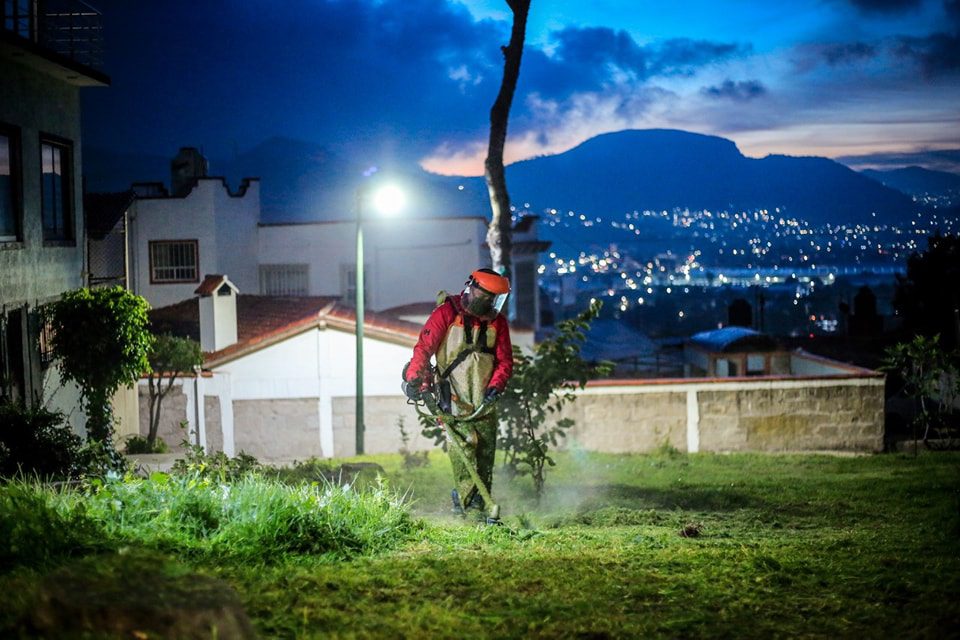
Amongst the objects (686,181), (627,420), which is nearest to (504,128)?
(627,420)

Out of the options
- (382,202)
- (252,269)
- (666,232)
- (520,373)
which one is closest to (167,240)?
(252,269)

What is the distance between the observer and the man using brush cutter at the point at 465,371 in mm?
8781

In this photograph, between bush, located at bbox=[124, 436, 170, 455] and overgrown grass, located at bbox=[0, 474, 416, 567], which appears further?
bush, located at bbox=[124, 436, 170, 455]

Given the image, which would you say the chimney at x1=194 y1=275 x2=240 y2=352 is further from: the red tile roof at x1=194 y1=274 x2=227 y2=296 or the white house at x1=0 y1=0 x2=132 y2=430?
the white house at x1=0 y1=0 x2=132 y2=430

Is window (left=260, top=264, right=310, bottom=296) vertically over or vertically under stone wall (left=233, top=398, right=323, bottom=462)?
over

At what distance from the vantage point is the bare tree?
1670 centimetres

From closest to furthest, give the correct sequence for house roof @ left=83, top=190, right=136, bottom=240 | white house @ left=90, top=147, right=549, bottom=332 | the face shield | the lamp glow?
the face shield → the lamp glow → house roof @ left=83, top=190, right=136, bottom=240 → white house @ left=90, top=147, right=549, bottom=332

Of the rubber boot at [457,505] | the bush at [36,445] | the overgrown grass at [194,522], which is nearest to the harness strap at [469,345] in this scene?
the rubber boot at [457,505]

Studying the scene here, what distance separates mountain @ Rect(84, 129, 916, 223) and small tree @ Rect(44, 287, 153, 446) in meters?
4.65

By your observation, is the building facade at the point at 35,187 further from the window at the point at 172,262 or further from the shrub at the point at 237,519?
the window at the point at 172,262

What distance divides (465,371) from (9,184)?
8.53 metres

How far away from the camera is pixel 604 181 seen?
82.1m

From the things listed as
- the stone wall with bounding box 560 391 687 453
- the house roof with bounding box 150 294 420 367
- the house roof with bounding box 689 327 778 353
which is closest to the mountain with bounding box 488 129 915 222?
the house roof with bounding box 689 327 778 353

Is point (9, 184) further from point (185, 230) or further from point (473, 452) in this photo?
point (185, 230)
